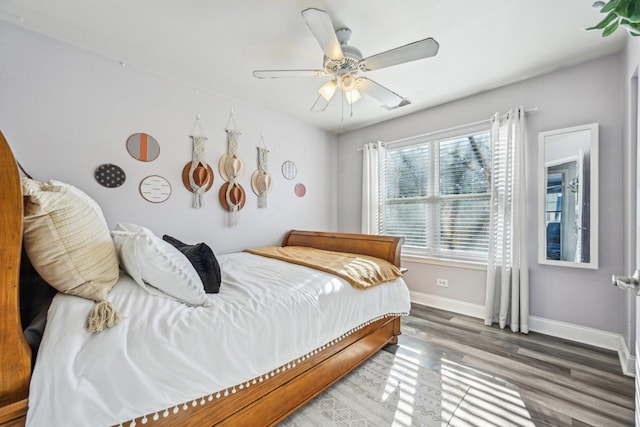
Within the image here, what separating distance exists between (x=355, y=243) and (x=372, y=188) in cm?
129

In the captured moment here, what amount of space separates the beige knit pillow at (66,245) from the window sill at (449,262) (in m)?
3.06

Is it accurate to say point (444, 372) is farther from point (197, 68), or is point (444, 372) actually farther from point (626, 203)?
point (197, 68)

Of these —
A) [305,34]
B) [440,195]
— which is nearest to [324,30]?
[305,34]

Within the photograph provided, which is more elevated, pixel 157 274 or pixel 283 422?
pixel 157 274

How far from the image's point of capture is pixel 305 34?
6.15ft

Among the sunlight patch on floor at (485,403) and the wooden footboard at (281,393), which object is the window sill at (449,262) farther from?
the wooden footboard at (281,393)

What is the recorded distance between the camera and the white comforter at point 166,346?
2.51 feet

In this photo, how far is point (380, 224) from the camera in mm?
3662

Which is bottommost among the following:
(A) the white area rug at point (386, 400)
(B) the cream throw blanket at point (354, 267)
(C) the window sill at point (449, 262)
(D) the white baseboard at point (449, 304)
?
(A) the white area rug at point (386, 400)

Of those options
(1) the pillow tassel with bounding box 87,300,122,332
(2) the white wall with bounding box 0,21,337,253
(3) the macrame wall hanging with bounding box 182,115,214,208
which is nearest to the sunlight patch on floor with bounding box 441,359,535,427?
(1) the pillow tassel with bounding box 87,300,122,332

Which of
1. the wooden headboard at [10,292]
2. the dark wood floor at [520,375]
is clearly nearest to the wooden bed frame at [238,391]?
the wooden headboard at [10,292]

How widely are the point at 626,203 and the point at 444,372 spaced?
6.27 ft

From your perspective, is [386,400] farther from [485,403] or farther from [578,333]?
[578,333]

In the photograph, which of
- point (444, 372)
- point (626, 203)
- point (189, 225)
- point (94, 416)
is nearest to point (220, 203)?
point (189, 225)
